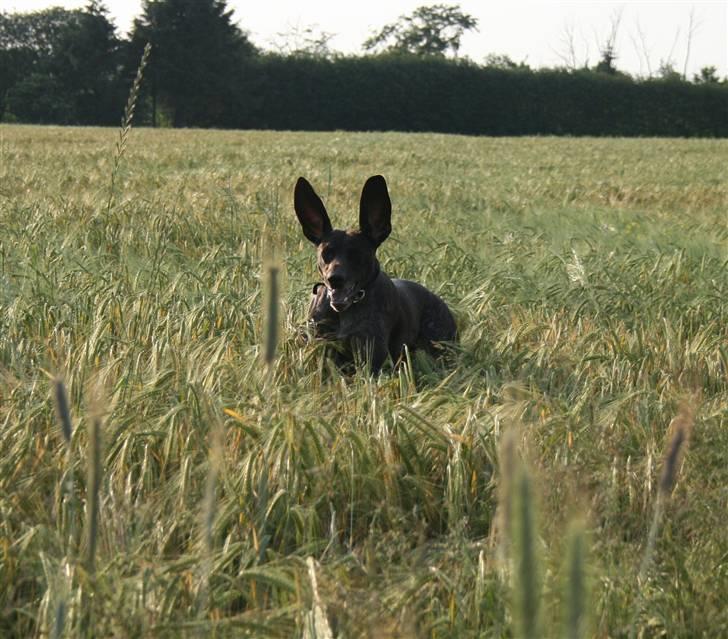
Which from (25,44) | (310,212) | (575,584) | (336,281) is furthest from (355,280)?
(25,44)

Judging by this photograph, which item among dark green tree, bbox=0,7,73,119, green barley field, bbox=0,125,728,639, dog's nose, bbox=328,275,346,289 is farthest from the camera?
dark green tree, bbox=0,7,73,119

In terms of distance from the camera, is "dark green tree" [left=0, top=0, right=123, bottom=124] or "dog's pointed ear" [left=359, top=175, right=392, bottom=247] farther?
"dark green tree" [left=0, top=0, right=123, bottom=124]

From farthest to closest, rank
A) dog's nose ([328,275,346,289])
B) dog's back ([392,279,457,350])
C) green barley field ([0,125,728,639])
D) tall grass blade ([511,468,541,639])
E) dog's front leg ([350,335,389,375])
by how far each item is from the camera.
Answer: dog's back ([392,279,457,350]) → dog's front leg ([350,335,389,375]) → dog's nose ([328,275,346,289]) → green barley field ([0,125,728,639]) → tall grass blade ([511,468,541,639])

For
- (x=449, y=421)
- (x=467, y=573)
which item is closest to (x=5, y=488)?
(x=467, y=573)

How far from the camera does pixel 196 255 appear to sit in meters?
6.31

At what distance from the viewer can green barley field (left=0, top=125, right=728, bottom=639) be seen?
182cm

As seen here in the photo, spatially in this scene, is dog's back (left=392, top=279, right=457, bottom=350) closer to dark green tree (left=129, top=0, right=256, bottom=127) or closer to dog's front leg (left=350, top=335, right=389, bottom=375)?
dog's front leg (left=350, top=335, right=389, bottom=375)

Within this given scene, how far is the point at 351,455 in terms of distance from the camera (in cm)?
260

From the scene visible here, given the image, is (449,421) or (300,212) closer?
(449,421)

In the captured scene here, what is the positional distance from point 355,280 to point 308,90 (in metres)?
55.2

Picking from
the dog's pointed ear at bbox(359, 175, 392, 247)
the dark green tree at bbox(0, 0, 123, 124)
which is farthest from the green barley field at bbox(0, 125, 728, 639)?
the dark green tree at bbox(0, 0, 123, 124)

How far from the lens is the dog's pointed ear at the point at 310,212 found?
399cm

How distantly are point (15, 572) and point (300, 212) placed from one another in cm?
222

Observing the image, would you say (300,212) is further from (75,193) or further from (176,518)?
(75,193)
